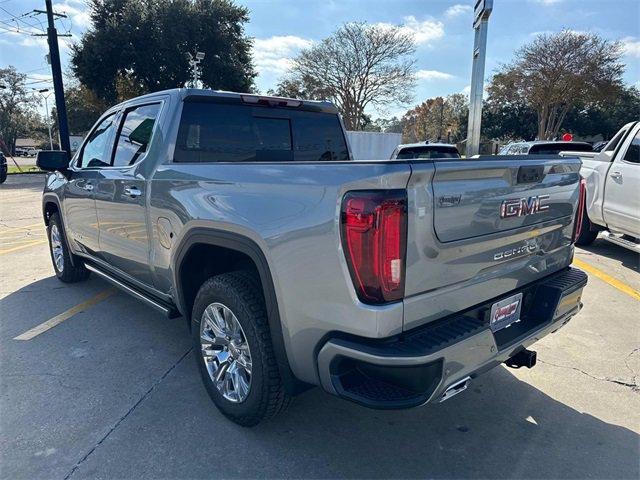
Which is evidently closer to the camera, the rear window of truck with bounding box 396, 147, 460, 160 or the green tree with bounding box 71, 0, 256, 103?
the rear window of truck with bounding box 396, 147, 460, 160

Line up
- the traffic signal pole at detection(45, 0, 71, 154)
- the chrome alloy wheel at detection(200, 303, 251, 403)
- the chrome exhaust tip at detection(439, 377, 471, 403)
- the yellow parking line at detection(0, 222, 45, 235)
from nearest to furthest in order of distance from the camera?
1. the chrome exhaust tip at detection(439, 377, 471, 403)
2. the chrome alloy wheel at detection(200, 303, 251, 403)
3. the yellow parking line at detection(0, 222, 45, 235)
4. the traffic signal pole at detection(45, 0, 71, 154)

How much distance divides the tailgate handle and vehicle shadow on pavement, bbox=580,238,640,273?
480cm

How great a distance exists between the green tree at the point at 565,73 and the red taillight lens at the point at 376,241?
117 feet

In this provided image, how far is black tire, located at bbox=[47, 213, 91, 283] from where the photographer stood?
5.18 metres

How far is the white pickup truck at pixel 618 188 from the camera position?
6063mm

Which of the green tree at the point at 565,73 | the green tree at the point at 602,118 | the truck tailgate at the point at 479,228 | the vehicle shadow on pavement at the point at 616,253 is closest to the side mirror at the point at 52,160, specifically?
the truck tailgate at the point at 479,228

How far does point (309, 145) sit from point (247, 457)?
2.53m

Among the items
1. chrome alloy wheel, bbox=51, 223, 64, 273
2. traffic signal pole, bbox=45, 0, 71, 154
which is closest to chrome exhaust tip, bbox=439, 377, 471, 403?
chrome alloy wheel, bbox=51, 223, 64, 273

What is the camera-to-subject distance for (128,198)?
3482 mm

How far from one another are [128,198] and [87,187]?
1.02 m

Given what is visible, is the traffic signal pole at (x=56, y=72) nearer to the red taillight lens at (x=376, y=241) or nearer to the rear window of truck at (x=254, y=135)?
the rear window of truck at (x=254, y=135)

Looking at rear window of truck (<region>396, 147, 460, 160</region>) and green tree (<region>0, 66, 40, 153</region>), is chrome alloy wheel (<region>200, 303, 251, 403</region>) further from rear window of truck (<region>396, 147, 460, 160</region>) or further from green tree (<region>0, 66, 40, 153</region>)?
green tree (<region>0, 66, 40, 153</region>)

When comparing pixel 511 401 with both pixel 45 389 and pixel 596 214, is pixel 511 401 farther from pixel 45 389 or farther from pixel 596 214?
pixel 596 214

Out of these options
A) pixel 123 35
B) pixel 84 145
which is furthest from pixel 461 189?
pixel 123 35
